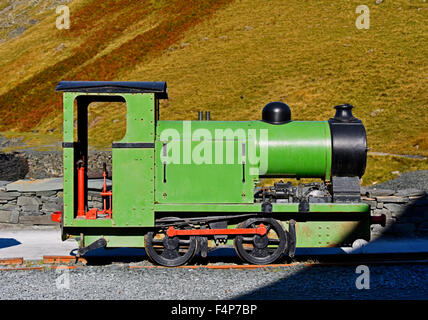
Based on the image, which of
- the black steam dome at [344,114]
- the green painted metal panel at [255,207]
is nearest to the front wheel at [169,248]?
the green painted metal panel at [255,207]

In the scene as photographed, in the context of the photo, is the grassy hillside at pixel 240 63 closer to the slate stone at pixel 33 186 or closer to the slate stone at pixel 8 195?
the slate stone at pixel 33 186

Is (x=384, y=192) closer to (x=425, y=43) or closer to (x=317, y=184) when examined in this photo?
(x=317, y=184)

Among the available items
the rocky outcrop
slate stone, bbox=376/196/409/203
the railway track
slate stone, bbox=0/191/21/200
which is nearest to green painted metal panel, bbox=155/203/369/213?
the railway track

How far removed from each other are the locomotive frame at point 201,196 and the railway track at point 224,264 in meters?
0.25

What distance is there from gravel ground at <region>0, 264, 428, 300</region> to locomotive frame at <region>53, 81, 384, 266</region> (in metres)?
0.45

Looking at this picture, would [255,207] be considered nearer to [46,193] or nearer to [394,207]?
[394,207]

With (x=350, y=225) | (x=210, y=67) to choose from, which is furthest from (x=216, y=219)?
(x=210, y=67)

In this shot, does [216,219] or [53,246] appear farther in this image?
[53,246]

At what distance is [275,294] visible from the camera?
705 cm

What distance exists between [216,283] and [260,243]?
131cm

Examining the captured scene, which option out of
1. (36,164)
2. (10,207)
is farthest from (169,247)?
(36,164)

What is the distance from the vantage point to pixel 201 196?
27.7ft

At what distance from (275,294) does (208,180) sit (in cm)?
235

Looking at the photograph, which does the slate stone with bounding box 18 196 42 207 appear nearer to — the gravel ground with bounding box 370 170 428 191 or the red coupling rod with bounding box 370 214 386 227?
the red coupling rod with bounding box 370 214 386 227
